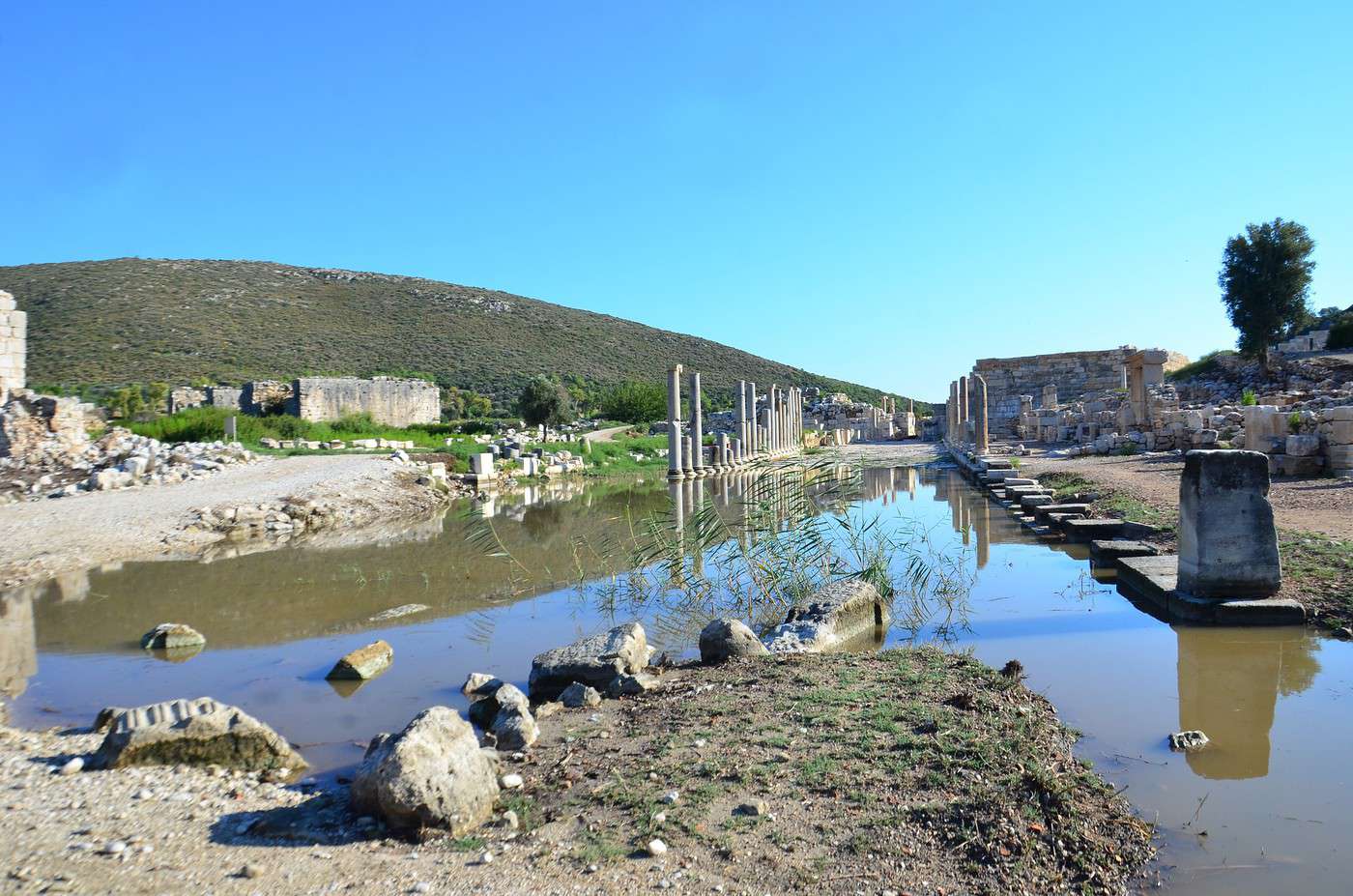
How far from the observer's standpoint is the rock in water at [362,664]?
6.17 metres

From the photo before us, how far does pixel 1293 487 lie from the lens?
12.6 metres

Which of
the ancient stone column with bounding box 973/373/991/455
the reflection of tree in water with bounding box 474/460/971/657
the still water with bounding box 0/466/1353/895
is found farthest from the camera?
the ancient stone column with bounding box 973/373/991/455

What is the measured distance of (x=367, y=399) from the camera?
3694 cm

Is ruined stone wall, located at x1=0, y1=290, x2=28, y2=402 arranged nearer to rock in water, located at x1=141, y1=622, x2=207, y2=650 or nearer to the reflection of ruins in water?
rock in water, located at x1=141, y1=622, x2=207, y2=650

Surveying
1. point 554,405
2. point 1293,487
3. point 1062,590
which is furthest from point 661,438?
point 1062,590

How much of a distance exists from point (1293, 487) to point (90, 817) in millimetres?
14652

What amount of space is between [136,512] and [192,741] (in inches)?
467

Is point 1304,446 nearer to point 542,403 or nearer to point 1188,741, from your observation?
point 1188,741

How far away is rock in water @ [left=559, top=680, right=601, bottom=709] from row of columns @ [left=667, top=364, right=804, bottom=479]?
19.0 metres

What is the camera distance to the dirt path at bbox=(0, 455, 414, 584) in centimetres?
1155

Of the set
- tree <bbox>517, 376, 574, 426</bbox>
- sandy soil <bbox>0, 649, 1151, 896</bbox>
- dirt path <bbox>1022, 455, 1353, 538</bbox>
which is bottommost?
sandy soil <bbox>0, 649, 1151, 896</bbox>

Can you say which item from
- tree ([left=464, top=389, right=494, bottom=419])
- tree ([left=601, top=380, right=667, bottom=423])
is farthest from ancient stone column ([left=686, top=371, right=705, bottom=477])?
tree ([left=464, top=389, right=494, bottom=419])

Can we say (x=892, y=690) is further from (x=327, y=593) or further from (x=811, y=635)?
(x=327, y=593)

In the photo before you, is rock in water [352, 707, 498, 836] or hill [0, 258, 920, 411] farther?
hill [0, 258, 920, 411]
